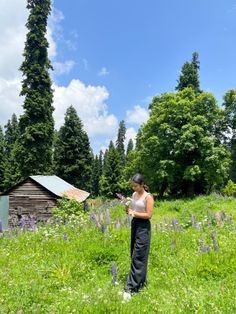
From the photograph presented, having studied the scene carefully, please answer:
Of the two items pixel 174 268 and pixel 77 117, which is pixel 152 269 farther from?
pixel 77 117

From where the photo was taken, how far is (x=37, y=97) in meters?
31.9

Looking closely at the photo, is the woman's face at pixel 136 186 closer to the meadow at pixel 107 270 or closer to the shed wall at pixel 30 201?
the meadow at pixel 107 270

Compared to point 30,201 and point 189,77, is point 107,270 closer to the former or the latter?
point 30,201

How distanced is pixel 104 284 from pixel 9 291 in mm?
1669

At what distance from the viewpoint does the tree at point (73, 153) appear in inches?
1847

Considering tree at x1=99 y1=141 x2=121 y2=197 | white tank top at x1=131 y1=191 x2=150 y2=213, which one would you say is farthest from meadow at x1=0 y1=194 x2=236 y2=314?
tree at x1=99 y1=141 x2=121 y2=197

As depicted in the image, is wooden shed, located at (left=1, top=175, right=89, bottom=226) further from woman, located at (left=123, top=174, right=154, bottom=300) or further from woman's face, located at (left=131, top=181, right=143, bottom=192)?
woman's face, located at (left=131, top=181, right=143, bottom=192)

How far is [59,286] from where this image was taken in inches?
230

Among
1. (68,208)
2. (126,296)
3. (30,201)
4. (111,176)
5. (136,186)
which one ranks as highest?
(111,176)

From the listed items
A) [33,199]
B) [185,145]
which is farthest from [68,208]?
[185,145]

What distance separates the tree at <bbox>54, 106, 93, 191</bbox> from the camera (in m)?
46.9

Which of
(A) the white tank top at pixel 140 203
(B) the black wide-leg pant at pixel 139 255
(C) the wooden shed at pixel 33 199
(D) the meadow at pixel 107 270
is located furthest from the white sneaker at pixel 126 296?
(C) the wooden shed at pixel 33 199

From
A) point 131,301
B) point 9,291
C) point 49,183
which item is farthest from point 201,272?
point 49,183

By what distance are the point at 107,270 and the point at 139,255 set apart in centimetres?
135
